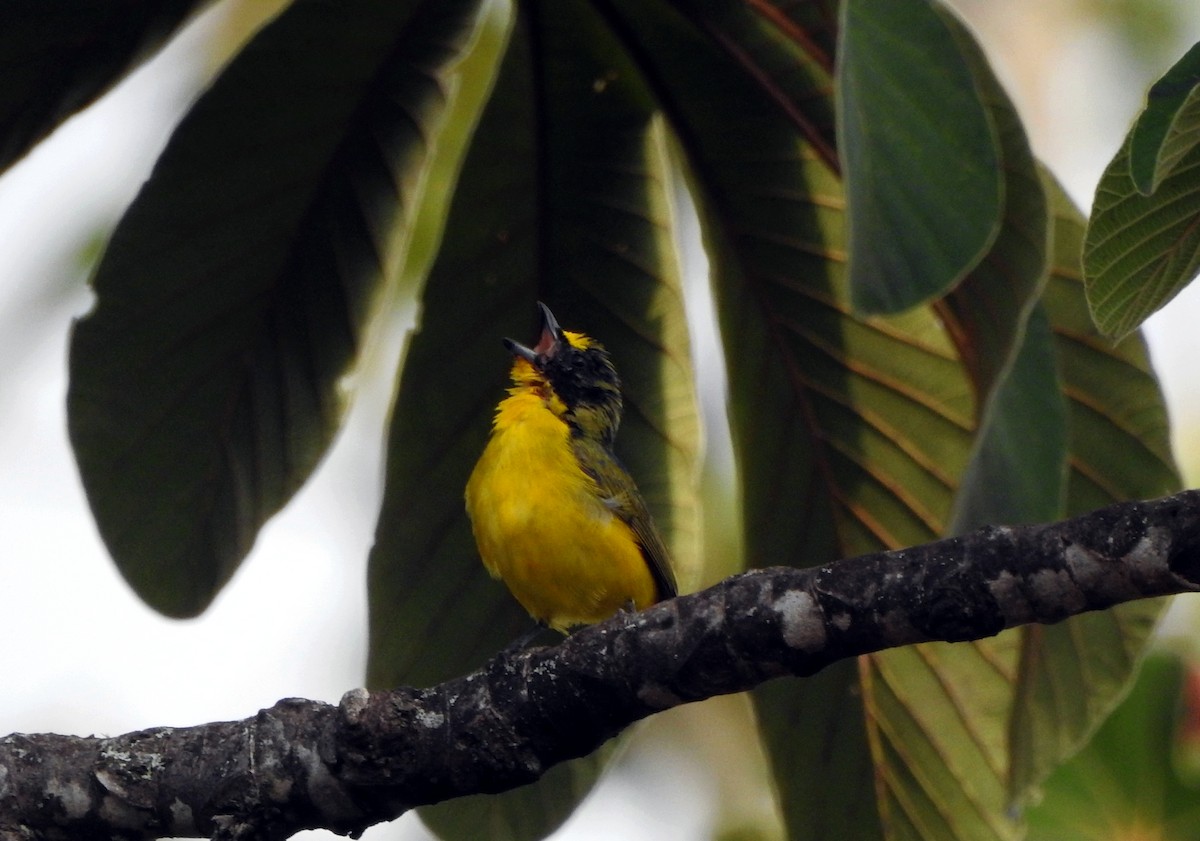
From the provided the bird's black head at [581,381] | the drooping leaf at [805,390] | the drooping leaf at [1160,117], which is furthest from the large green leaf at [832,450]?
the drooping leaf at [1160,117]

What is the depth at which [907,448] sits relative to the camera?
3566mm

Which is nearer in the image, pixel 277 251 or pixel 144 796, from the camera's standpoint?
pixel 144 796

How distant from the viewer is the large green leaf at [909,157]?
2.05 metres

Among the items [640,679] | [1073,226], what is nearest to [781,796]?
[640,679]

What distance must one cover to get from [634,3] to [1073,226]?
44.9 inches

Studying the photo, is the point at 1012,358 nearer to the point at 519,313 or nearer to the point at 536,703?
the point at 536,703

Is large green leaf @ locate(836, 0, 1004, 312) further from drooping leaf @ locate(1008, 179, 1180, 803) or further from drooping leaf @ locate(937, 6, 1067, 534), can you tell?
drooping leaf @ locate(1008, 179, 1180, 803)

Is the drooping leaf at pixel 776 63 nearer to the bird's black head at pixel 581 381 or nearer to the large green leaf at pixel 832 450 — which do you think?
the large green leaf at pixel 832 450

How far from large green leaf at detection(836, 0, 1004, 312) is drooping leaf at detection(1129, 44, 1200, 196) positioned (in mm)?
338

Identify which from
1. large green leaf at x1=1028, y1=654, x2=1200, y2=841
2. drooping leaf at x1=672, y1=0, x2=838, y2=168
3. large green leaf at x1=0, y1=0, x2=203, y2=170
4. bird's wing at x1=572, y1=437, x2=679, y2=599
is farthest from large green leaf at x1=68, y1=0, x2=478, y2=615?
large green leaf at x1=1028, y1=654, x2=1200, y2=841

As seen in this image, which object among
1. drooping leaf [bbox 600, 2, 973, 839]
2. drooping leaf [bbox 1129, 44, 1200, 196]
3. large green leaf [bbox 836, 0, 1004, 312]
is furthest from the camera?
drooping leaf [bbox 600, 2, 973, 839]

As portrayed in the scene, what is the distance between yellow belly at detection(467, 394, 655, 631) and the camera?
142 inches

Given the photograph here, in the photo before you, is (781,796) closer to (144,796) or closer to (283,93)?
(144,796)

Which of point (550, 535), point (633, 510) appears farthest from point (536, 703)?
point (633, 510)
